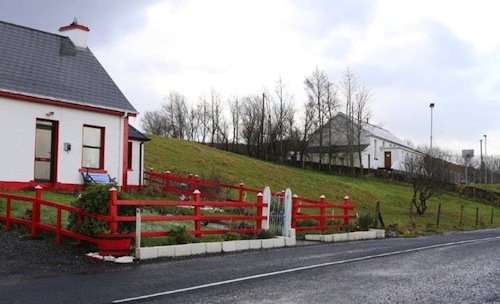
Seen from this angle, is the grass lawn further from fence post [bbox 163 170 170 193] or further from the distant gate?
the distant gate

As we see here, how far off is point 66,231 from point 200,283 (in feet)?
15.9

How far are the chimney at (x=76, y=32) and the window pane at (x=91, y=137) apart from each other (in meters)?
4.58

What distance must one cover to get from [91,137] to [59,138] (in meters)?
1.55

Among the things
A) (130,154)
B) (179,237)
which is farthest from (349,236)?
(130,154)

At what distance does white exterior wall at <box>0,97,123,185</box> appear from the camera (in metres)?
19.9

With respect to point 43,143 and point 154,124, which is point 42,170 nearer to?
point 43,143

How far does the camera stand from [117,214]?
12.6 m

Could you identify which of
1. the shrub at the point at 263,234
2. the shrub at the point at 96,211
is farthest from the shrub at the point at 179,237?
the shrub at the point at 263,234

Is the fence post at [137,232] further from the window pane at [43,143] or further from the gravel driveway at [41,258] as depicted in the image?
the window pane at [43,143]

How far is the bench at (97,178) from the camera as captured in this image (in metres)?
22.2

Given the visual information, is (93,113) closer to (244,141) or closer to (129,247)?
(129,247)

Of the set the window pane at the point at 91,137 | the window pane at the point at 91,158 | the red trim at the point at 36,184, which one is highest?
the window pane at the point at 91,137

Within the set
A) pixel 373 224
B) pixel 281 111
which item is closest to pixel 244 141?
pixel 281 111

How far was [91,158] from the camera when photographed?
22.8 meters
